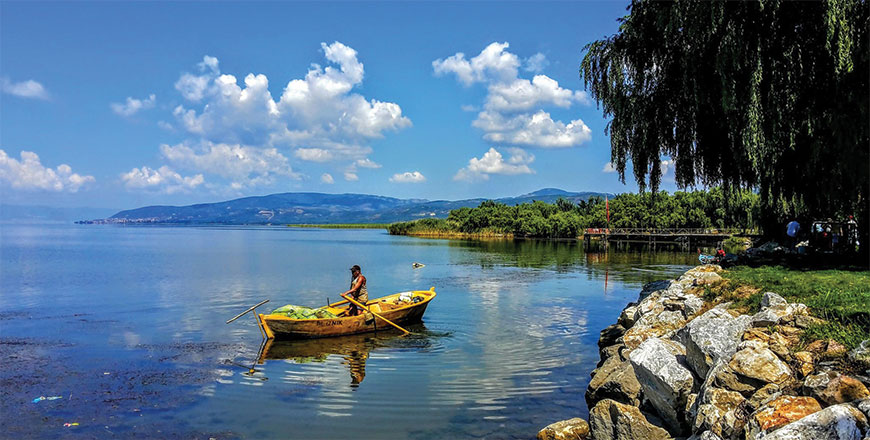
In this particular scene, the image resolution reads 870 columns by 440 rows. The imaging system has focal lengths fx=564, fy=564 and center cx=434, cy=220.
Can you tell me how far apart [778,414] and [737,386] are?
3.00ft

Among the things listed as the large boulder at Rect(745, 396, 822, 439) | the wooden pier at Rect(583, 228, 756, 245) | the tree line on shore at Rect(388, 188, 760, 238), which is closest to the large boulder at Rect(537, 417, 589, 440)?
the large boulder at Rect(745, 396, 822, 439)

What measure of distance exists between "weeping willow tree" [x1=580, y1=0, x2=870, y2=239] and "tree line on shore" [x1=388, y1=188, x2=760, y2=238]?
40.4 m

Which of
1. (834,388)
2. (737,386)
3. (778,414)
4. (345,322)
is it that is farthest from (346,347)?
(834,388)

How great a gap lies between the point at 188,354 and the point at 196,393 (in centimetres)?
430

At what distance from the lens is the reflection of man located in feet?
46.6

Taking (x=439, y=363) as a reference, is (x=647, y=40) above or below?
above

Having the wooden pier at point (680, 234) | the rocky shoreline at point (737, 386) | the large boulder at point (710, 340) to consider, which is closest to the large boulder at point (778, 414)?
the rocky shoreline at point (737, 386)

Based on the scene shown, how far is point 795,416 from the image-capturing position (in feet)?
22.2

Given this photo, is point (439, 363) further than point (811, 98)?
Yes

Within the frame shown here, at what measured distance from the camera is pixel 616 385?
34.5 ft

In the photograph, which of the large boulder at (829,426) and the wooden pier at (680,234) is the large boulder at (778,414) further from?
the wooden pier at (680,234)

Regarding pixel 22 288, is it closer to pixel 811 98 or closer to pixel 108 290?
pixel 108 290

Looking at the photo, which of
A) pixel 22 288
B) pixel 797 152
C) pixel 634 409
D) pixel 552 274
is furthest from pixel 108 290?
pixel 797 152

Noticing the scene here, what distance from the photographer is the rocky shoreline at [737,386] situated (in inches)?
265
